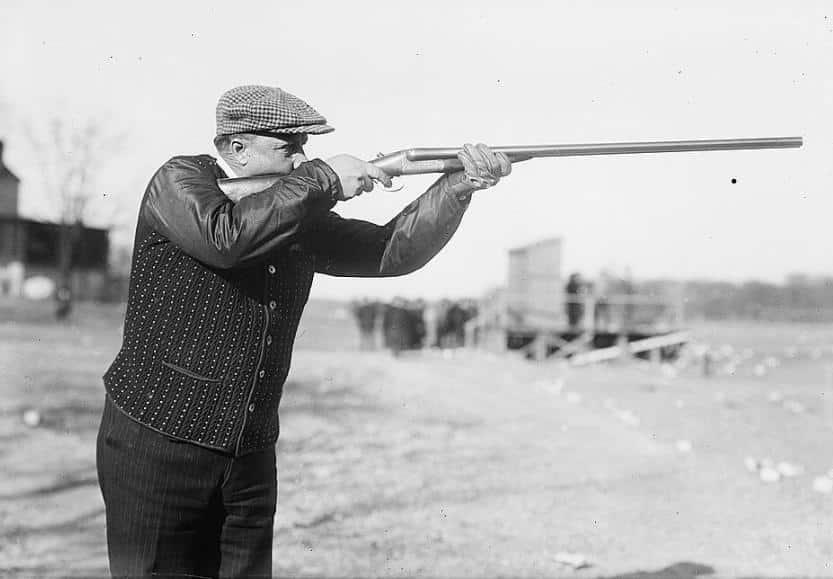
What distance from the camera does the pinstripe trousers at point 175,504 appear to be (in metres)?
2.56

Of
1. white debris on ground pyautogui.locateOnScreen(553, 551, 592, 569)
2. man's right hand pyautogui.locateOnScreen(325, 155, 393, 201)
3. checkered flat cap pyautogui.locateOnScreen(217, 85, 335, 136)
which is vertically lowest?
white debris on ground pyautogui.locateOnScreen(553, 551, 592, 569)

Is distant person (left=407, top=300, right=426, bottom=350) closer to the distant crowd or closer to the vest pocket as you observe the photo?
the distant crowd

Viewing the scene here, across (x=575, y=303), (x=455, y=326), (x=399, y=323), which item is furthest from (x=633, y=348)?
(x=399, y=323)

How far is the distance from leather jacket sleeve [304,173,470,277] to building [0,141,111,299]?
25.5m

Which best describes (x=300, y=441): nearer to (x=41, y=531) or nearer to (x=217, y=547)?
(x=41, y=531)

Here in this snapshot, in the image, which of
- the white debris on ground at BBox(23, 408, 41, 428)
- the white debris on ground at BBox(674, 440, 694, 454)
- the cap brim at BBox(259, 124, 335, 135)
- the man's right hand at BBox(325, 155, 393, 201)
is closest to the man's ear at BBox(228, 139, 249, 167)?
the cap brim at BBox(259, 124, 335, 135)

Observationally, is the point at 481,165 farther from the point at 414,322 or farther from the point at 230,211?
the point at 414,322

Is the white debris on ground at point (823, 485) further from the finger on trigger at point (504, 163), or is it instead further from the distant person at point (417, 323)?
the distant person at point (417, 323)

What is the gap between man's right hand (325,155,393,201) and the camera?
2506 mm

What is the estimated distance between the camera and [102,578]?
4.82m

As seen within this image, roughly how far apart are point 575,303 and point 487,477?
16282 millimetres

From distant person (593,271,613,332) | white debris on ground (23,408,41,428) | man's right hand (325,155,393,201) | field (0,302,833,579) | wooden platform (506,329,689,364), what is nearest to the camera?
man's right hand (325,155,393,201)

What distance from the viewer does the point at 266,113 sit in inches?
100

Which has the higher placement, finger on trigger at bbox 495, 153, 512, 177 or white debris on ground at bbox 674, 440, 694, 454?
finger on trigger at bbox 495, 153, 512, 177
